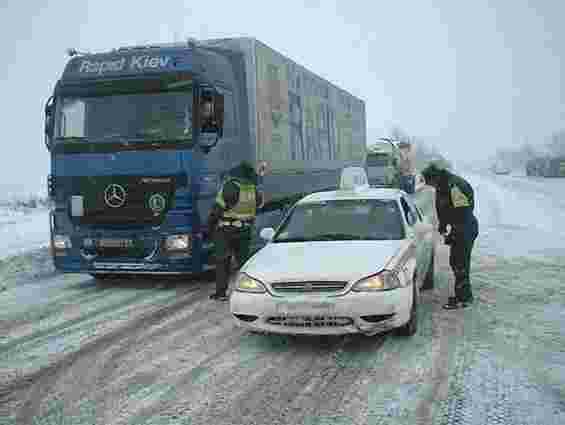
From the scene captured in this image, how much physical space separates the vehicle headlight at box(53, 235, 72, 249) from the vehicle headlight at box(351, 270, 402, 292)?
517 cm

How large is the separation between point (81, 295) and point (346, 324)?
4.82 metres

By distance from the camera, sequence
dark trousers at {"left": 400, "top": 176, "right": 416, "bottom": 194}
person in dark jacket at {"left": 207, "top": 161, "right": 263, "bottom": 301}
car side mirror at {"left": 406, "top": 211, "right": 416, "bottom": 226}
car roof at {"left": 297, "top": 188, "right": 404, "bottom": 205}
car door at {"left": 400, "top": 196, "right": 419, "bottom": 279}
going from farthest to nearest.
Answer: dark trousers at {"left": 400, "top": 176, "right": 416, "bottom": 194} → person in dark jacket at {"left": 207, "top": 161, "right": 263, "bottom": 301} → car roof at {"left": 297, "top": 188, "right": 404, "bottom": 205} → car side mirror at {"left": 406, "top": 211, "right": 416, "bottom": 226} → car door at {"left": 400, "top": 196, "right": 419, "bottom": 279}

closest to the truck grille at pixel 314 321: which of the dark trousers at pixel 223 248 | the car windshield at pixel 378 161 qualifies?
the dark trousers at pixel 223 248

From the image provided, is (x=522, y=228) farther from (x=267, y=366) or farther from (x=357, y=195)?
(x=267, y=366)

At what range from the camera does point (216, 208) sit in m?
7.66

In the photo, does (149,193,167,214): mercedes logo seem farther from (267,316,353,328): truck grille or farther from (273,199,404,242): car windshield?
(267,316,353,328): truck grille

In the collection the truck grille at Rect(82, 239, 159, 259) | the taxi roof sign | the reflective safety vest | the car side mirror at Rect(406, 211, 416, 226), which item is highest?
the taxi roof sign

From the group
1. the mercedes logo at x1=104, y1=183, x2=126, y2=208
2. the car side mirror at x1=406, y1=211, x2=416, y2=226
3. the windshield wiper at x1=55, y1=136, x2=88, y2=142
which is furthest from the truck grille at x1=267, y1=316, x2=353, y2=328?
the windshield wiper at x1=55, y1=136, x2=88, y2=142

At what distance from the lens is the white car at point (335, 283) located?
5113 mm

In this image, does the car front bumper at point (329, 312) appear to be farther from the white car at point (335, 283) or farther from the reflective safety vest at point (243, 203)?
→ the reflective safety vest at point (243, 203)

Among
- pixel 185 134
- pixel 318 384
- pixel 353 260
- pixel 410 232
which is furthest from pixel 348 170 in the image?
pixel 318 384

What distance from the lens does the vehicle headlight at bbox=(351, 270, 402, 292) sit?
5137 millimetres

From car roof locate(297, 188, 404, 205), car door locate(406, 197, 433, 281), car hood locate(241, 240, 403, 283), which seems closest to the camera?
car hood locate(241, 240, 403, 283)

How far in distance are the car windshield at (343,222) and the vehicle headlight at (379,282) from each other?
1.04 meters
